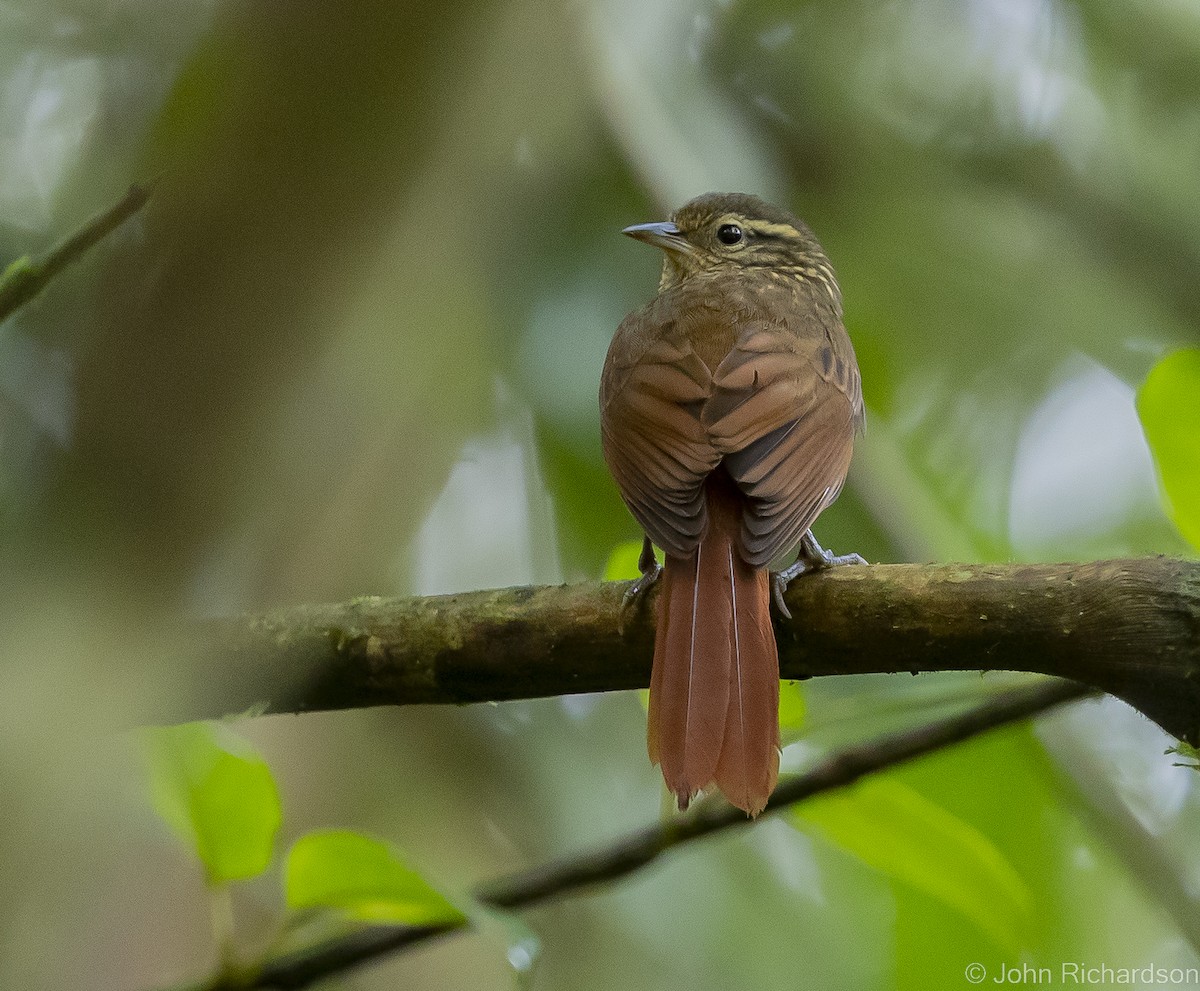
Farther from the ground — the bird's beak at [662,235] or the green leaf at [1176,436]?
the green leaf at [1176,436]

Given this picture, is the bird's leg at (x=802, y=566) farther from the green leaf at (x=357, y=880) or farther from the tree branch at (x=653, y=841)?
the green leaf at (x=357, y=880)

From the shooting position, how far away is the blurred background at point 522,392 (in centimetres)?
217

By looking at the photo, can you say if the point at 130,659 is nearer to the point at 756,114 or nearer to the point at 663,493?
the point at 663,493

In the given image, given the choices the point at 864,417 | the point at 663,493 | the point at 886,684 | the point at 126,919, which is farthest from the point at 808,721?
the point at 126,919

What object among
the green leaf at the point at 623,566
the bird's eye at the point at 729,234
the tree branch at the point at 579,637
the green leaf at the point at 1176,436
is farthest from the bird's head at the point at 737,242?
the green leaf at the point at 1176,436

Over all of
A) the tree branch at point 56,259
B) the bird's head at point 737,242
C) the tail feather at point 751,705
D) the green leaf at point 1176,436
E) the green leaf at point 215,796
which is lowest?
the bird's head at point 737,242

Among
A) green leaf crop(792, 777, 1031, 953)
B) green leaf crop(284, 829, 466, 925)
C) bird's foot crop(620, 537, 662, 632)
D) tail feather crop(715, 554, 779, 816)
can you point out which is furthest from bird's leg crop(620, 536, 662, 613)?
green leaf crop(284, 829, 466, 925)

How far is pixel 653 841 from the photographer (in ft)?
7.55

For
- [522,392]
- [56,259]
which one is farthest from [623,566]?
[522,392]

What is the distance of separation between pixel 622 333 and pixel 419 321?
678 mm

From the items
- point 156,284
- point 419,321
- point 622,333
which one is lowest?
point 622,333

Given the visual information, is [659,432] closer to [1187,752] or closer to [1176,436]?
[1176,436]

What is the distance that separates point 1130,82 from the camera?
171 inches

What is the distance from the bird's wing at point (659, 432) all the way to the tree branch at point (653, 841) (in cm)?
58
